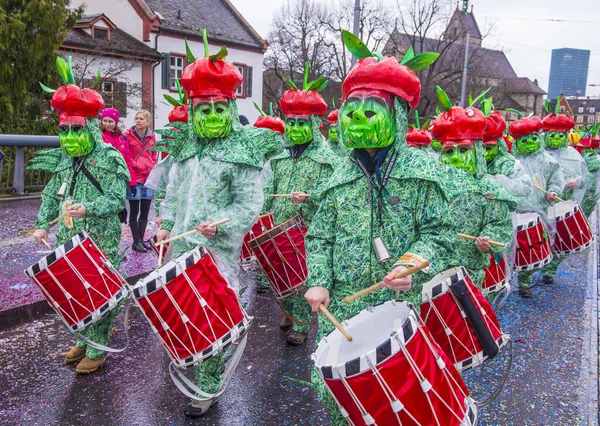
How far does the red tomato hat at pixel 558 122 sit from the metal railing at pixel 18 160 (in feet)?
30.3

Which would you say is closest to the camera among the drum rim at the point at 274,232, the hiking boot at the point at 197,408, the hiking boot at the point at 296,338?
the hiking boot at the point at 197,408

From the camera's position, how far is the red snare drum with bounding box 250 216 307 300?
4.43m

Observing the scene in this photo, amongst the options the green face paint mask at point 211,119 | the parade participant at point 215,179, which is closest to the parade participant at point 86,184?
the parade participant at point 215,179

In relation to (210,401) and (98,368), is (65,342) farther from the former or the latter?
(210,401)

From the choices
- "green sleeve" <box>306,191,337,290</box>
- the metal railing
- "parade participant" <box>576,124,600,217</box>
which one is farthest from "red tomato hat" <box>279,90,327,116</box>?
the metal railing

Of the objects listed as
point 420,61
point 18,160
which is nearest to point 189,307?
point 420,61

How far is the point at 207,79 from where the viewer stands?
346 centimetres

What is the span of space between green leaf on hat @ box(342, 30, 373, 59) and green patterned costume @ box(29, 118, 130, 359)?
2.20 metres

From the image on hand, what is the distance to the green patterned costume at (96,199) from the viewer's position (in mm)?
4023

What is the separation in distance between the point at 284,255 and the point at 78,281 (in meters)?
1.56

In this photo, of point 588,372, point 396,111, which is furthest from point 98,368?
point 588,372

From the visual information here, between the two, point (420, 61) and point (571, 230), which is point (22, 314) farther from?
point (571, 230)

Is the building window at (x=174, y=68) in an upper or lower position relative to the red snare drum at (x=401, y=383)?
upper

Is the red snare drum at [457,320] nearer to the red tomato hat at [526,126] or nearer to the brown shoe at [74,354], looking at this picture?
the brown shoe at [74,354]
